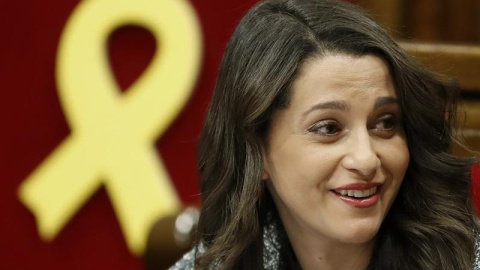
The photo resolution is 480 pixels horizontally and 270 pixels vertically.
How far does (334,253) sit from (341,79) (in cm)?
36

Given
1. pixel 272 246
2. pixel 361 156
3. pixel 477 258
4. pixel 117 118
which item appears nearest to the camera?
pixel 361 156

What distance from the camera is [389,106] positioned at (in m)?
1.54

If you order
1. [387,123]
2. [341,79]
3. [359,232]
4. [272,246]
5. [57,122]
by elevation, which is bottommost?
[57,122]

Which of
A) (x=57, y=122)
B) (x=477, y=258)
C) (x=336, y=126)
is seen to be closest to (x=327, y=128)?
(x=336, y=126)

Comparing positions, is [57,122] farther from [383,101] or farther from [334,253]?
[383,101]

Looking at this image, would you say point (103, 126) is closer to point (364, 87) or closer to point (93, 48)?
point (93, 48)

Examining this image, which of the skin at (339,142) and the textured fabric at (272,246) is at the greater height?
the skin at (339,142)

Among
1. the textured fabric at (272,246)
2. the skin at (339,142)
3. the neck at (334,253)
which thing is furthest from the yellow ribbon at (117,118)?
the skin at (339,142)

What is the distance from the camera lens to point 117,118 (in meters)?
2.76

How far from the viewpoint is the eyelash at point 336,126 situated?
59.2 inches

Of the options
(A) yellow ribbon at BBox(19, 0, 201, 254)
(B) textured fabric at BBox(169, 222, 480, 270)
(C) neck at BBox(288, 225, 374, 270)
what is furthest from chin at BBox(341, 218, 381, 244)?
(A) yellow ribbon at BBox(19, 0, 201, 254)

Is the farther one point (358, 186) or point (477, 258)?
point (477, 258)

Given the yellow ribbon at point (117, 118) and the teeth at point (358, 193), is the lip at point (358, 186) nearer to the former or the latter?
the teeth at point (358, 193)

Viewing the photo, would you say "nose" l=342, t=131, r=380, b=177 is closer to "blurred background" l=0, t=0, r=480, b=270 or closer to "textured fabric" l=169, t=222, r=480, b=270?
"textured fabric" l=169, t=222, r=480, b=270
